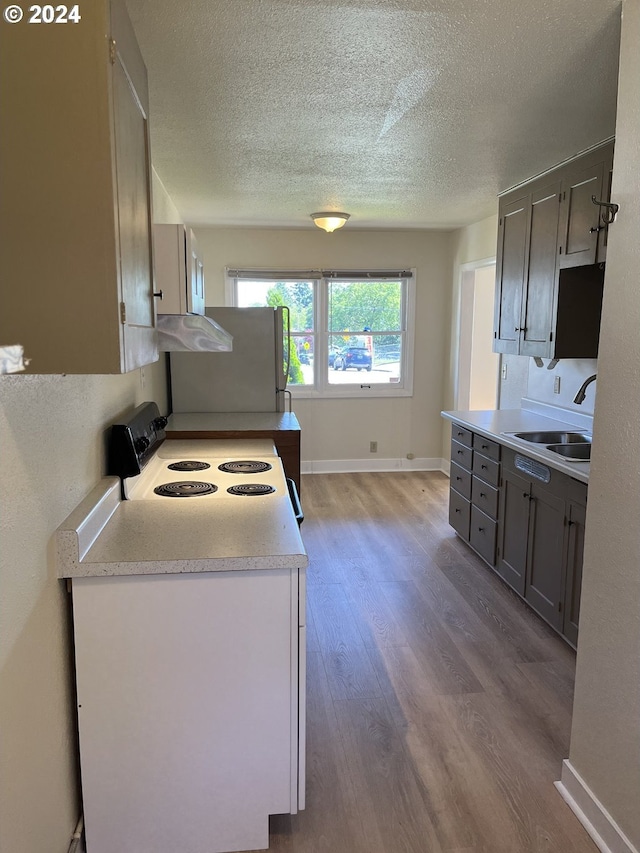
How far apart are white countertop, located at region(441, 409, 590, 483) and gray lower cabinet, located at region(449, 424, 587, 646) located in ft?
0.19

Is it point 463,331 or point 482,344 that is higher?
point 463,331

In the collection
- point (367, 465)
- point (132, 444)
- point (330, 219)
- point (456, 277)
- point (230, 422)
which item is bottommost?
point (367, 465)

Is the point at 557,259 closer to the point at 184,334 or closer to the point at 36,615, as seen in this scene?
the point at 184,334

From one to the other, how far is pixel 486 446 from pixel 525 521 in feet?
1.98

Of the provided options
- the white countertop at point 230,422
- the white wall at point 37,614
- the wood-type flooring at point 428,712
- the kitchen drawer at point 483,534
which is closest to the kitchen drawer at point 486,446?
the kitchen drawer at point 483,534

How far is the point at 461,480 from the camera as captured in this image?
4.18 meters

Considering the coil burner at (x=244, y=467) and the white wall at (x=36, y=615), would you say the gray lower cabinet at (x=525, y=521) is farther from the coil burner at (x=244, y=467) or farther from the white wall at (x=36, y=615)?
the white wall at (x=36, y=615)

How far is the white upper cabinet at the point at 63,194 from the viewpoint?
115 centimetres

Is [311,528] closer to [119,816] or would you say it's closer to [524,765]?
[524,765]

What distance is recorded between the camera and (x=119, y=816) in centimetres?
172

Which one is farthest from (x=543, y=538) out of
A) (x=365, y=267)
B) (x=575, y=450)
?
(x=365, y=267)

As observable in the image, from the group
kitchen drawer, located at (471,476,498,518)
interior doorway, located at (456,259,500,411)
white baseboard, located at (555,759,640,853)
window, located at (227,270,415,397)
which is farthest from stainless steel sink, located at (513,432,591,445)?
window, located at (227,270,415,397)

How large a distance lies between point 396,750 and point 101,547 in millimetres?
1321

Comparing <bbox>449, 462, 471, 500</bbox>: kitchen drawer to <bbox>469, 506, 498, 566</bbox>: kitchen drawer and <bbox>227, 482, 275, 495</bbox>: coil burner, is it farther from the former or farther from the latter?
<bbox>227, 482, 275, 495</bbox>: coil burner
